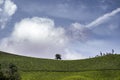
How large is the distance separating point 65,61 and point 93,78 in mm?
40409

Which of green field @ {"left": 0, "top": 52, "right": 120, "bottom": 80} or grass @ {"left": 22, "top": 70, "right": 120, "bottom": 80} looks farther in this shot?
green field @ {"left": 0, "top": 52, "right": 120, "bottom": 80}

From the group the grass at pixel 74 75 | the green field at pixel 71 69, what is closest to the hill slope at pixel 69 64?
the green field at pixel 71 69

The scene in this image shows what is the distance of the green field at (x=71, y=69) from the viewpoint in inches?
5054

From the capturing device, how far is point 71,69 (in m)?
146

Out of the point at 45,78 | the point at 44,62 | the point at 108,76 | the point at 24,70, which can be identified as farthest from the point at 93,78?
the point at 44,62

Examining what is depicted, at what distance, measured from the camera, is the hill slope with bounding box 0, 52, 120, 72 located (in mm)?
143762

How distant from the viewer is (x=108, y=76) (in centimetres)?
12825

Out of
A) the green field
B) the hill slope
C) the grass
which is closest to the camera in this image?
the grass

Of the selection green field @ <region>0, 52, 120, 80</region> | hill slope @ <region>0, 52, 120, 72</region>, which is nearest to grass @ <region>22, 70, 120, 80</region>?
green field @ <region>0, 52, 120, 80</region>

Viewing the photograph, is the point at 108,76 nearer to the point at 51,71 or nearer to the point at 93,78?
the point at 93,78

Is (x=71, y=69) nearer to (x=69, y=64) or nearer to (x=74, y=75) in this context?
(x=69, y=64)

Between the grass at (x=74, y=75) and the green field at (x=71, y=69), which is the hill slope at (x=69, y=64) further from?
the grass at (x=74, y=75)

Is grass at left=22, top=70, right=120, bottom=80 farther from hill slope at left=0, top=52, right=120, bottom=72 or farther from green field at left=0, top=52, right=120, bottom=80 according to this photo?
Answer: hill slope at left=0, top=52, right=120, bottom=72

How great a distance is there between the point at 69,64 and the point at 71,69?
11571 millimetres
